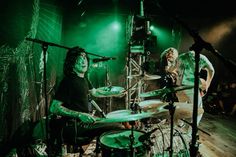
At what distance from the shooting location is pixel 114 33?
1112cm

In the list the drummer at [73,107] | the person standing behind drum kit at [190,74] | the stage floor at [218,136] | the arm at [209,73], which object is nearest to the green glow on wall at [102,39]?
the stage floor at [218,136]

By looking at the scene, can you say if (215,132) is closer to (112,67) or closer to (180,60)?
(180,60)

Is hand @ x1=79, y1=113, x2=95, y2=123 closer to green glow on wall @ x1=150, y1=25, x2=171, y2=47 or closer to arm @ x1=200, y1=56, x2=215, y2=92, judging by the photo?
arm @ x1=200, y1=56, x2=215, y2=92

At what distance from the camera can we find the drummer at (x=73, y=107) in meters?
3.41

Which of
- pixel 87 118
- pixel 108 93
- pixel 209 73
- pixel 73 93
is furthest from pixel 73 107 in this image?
pixel 209 73

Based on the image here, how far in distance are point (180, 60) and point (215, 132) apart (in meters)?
2.47

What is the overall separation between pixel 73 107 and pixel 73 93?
0.22 m

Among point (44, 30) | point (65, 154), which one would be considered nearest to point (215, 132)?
point (65, 154)

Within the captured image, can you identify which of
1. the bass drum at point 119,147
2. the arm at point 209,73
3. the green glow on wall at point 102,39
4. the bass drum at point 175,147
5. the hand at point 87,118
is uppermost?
the green glow on wall at point 102,39

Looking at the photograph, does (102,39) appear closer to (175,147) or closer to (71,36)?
(71,36)

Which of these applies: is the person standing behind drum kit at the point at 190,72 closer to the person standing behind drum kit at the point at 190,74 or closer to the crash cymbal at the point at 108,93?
the person standing behind drum kit at the point at 190,74

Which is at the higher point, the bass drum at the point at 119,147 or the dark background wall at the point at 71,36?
the dark background wall at the point at 71,36

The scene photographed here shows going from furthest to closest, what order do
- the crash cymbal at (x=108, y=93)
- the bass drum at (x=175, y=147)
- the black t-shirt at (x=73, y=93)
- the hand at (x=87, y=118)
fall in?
the crash cymbal at (x=108, y=93) < the bass drum at (x=175, y=147) < the black t-shirt at (x=73, y=93) < the hand at (x=87, y=118)

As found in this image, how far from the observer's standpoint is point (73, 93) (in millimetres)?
3730
